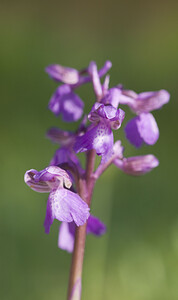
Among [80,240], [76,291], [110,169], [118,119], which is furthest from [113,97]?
[110,169]

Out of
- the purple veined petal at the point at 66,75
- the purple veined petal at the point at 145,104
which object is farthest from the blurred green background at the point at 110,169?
the purple veined petal at the point at 66,75

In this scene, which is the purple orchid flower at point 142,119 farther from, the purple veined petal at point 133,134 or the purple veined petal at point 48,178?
the purple veined petal at point 48,178

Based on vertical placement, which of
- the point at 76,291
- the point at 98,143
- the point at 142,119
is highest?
the point at 142,119

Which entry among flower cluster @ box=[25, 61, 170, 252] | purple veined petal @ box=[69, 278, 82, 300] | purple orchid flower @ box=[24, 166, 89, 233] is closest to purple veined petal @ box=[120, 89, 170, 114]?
flower cluster @ box=[25, 61, 170, 252]

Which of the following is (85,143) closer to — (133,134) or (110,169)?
(133,134)

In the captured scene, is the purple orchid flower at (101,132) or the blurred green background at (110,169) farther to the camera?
the blurred green background at (110,169)

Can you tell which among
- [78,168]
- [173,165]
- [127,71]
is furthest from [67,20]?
[78,168]
